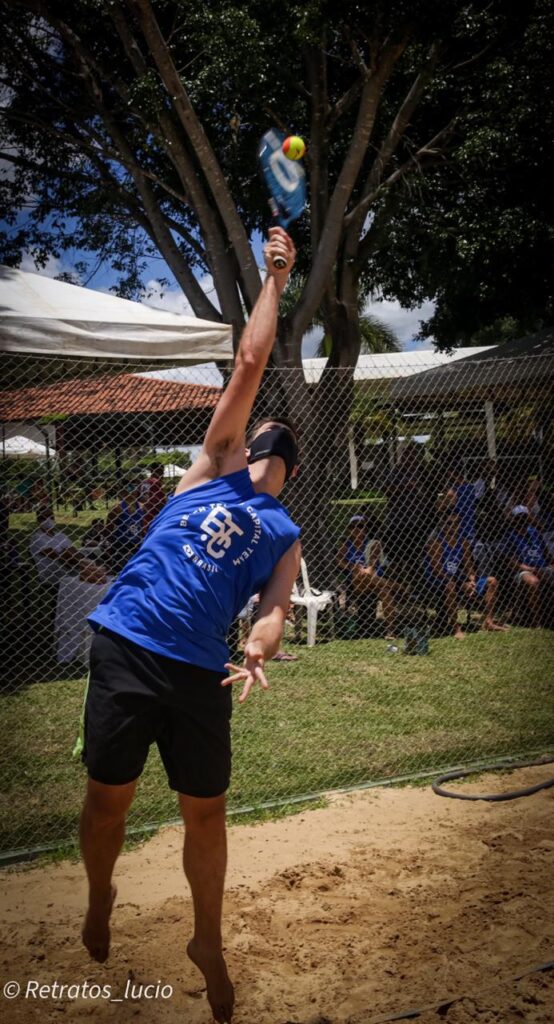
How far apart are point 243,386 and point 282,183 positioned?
1.45m

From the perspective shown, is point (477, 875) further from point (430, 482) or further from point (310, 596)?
point (430, 482)

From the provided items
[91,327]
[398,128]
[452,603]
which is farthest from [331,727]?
[398,128]

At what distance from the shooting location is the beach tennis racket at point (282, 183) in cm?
364

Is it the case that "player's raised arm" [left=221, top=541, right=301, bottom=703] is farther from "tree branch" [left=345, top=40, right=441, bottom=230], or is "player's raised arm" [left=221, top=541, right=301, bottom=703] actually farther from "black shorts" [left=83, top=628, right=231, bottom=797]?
"tree branch" [left=345, top=40, right=441, bottom=230]

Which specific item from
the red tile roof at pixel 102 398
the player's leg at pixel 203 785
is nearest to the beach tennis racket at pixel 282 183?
the player's leg at pixel 203 785

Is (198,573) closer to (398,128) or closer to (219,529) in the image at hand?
(219,529)

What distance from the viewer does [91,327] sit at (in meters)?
6.38

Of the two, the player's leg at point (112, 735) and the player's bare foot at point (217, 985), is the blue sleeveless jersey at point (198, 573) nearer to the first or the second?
the player's leg at point (112, 735)

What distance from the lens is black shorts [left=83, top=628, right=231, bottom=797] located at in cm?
255

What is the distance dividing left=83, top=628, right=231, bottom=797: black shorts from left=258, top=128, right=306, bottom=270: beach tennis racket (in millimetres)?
2043

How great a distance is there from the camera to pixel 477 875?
3715mm

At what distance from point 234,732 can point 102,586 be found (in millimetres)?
2242

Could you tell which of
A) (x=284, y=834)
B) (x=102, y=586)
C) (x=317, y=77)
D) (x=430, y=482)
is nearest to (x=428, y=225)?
(x=317, y=77)

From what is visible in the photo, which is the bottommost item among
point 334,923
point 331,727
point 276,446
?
point 334,923
